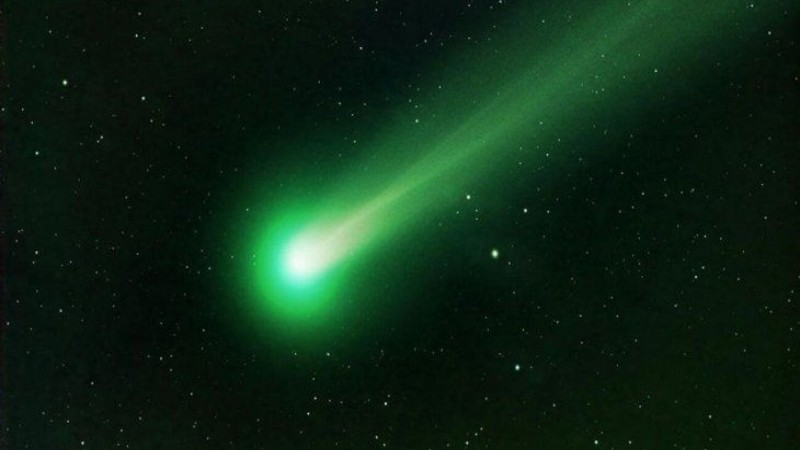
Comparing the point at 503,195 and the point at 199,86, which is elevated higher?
the point at 199,86

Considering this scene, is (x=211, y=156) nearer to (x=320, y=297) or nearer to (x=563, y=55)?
(x=320, y=297)

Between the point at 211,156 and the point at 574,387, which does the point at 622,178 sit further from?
the point at 211,156

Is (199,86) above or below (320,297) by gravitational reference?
above

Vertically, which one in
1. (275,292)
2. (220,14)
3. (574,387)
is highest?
(220,14)

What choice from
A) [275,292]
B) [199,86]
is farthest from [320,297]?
[199,86]
